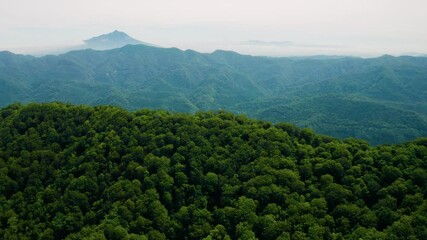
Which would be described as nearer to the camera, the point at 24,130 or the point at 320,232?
the point at 320,232

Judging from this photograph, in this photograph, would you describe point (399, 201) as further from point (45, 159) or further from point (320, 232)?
point (45, 159)

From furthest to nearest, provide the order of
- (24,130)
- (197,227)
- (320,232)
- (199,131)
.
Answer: (24,130) < (199,131) < (197,227) < (320,232)

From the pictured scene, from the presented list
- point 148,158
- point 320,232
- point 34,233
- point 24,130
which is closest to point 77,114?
point 24,130

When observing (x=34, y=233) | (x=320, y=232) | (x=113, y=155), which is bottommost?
(x=34, y=233)

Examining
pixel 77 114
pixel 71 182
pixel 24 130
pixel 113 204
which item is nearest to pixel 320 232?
pixel 113 204

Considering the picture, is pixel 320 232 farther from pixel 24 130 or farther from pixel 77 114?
pixel 24 130

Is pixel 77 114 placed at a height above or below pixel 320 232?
above

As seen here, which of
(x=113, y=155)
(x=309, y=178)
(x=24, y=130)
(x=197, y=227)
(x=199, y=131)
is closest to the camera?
(x=197, y=227)
